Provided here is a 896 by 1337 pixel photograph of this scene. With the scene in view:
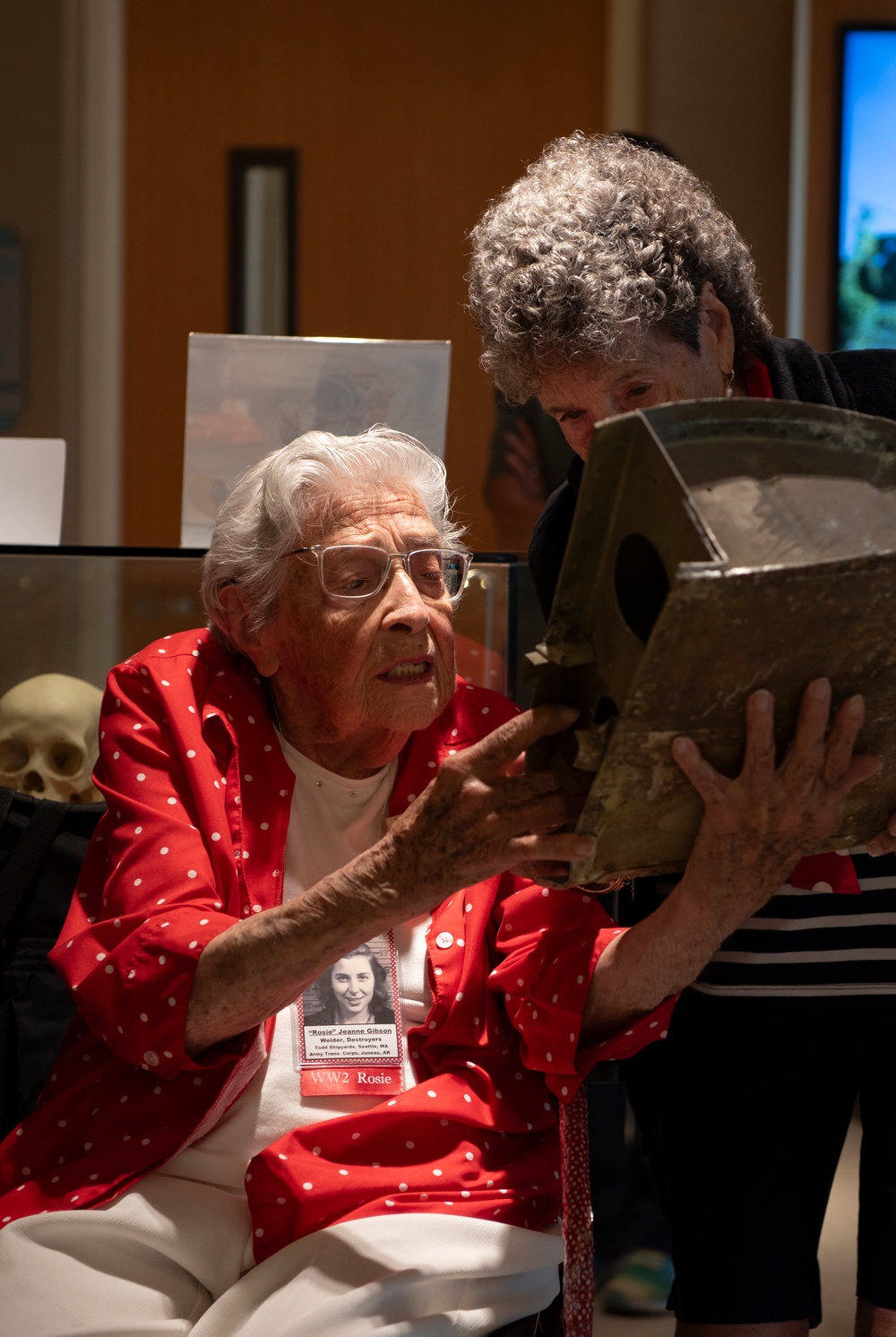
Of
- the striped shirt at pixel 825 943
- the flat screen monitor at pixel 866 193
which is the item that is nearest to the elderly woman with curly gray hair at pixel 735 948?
the striped shirt at pixel 825 943

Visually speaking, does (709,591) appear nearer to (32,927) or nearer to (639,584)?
(639,584)

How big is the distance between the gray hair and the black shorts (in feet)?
2.62

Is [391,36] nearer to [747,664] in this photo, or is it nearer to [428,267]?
[428,267]

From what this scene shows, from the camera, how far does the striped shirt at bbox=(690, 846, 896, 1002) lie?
1623mm

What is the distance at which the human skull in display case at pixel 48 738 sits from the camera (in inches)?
85.8

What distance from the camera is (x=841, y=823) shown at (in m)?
1.31

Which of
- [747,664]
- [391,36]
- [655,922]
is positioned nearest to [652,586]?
[747,664]

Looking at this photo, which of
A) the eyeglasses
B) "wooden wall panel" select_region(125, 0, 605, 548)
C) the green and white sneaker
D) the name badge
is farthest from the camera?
"wooden wall panel" select_region(125, 0, 605, 548)

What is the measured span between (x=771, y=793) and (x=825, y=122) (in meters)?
3.57

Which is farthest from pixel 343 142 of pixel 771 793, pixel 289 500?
pixel 771 793

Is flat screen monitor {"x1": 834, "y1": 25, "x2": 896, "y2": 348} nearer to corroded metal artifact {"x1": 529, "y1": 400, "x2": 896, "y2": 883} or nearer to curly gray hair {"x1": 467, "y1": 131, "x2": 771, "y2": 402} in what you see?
curly gray hair {"x1": 467, "y1": 131, "x2": 771, "y2": 402}

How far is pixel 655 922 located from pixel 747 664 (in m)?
0.45

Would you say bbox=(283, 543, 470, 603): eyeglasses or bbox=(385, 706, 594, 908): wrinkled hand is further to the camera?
bbox=(283, 543, 470, 603): eyeglasses

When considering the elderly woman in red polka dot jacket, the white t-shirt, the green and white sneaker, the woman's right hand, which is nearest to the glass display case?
the elderly woman in red polka dot jacket
